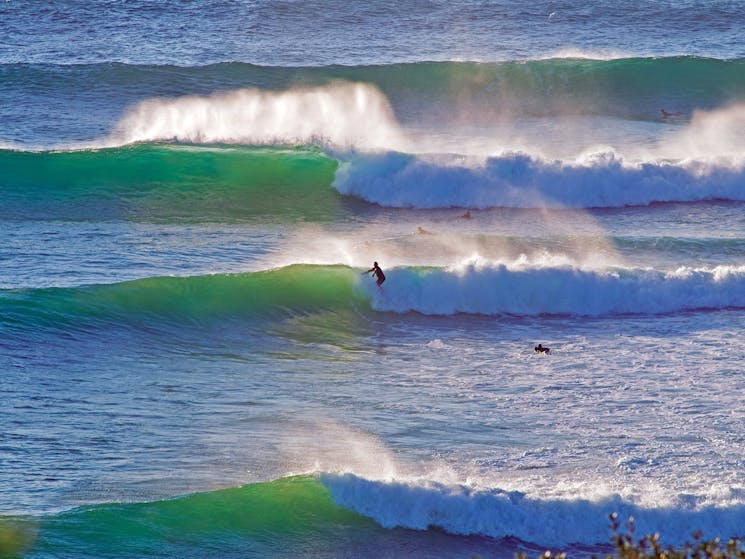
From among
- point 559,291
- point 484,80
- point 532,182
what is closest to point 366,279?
point 559,291

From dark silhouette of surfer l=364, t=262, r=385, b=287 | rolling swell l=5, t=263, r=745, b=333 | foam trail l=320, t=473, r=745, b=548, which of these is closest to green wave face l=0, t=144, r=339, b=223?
rolling swell l=5, t=263, r=745, b=333

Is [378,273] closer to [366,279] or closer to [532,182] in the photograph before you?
[366,279]

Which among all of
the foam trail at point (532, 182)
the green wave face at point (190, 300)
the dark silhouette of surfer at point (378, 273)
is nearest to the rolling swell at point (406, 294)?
the green wave face at point (190, 300)

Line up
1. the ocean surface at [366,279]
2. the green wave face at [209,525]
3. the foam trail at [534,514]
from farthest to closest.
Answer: the ocean surface at [366,279]
the foam trail at [534,514]
the green wave face at [209,525]

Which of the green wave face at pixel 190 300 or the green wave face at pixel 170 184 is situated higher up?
the green wave face at pixel 170 184

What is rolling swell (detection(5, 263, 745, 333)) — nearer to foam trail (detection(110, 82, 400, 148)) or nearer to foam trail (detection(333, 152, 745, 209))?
foam trail (detection(333, 152, 745, 209))

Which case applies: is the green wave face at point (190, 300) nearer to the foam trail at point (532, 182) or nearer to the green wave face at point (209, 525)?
the foam trail at point (532, 182)

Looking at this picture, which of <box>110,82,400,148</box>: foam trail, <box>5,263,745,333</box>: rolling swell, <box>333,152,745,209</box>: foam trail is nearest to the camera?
<box>5,263,745,333</box>: rolling swell
